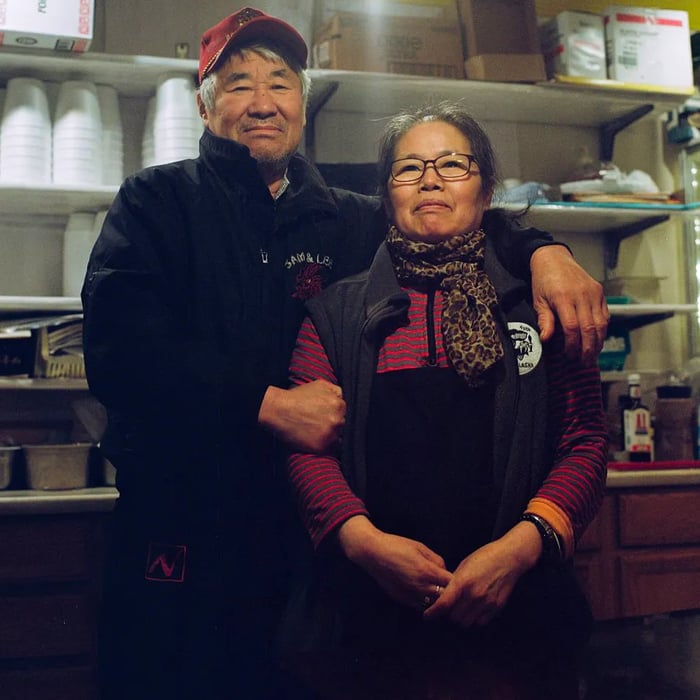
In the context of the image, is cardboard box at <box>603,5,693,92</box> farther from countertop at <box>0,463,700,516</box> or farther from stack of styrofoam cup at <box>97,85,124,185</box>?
countertop at <box>0,463,700,516</box>

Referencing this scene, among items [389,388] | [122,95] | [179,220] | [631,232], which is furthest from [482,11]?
[389,388]

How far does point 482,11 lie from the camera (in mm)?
2725

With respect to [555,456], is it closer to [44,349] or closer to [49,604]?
[49,604]

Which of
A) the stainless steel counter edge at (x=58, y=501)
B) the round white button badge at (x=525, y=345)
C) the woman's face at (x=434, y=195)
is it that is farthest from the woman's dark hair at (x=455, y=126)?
the stainless steel counter edge at (x=58, y=501)

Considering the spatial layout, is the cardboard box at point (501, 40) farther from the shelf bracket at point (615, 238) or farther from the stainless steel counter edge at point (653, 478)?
the stainless steel counter edge at point (653, 478)

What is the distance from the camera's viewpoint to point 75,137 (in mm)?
2373

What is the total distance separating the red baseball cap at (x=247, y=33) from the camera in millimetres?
1534

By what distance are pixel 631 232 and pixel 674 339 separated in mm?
443

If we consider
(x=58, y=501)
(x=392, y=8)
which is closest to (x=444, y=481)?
(x=58, y=501)

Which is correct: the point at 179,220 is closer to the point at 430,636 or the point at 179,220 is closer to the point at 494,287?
the point at 494,287

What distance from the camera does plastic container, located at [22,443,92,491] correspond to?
2.22 meters

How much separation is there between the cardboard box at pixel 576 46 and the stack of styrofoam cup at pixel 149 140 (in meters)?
1.31

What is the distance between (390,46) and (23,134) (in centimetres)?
113

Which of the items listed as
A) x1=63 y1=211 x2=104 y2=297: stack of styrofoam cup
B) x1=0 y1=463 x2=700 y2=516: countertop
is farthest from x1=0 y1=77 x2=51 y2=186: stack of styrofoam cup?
x1=0 y1=463 x2=700 y2=516: countertop
